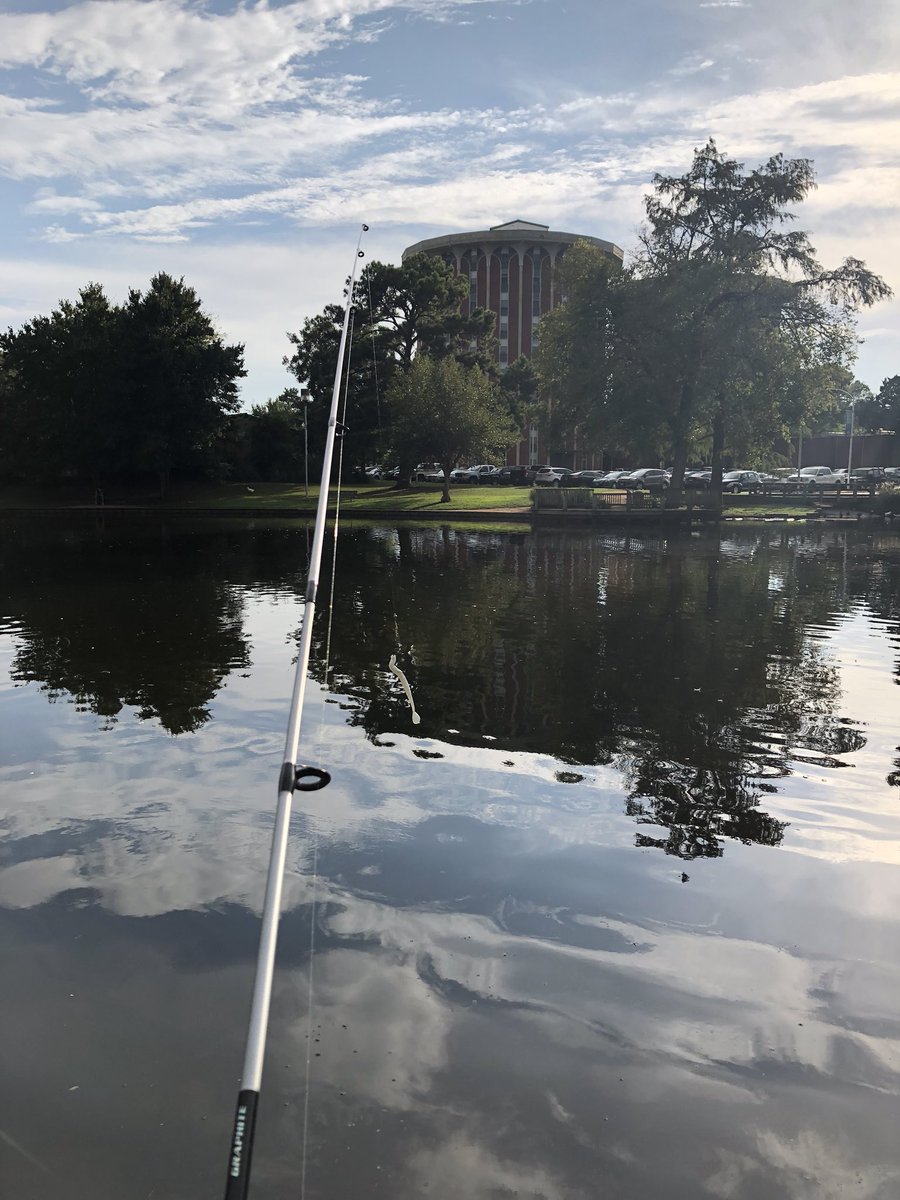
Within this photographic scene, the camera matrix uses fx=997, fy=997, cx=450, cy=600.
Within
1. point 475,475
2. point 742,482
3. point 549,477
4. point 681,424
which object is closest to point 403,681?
point 681,424

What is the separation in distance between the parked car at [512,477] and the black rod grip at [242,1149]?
78531mm

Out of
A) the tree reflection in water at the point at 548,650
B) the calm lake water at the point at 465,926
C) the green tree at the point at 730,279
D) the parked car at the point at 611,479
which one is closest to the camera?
the calm lake water at the point at 465,926

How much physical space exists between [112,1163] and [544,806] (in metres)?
5.01

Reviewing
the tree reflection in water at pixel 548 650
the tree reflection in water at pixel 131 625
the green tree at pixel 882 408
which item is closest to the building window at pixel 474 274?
the green tree at pixel 882 408

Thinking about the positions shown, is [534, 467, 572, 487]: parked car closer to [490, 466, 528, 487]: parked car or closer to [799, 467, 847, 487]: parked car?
[490, 466, 528, 487]: parked car

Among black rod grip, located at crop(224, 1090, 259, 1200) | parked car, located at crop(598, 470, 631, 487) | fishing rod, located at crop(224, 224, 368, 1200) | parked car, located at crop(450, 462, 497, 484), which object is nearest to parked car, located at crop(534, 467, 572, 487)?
parked car, located at crop(598, 470, 631, 487)

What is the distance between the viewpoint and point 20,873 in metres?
7.34

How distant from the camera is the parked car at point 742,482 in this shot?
215 feet

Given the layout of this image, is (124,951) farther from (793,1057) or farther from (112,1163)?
(793,1057)

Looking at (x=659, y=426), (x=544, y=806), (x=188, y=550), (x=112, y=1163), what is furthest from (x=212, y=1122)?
(x=659, y=426)

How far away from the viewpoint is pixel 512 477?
82562 millimetres

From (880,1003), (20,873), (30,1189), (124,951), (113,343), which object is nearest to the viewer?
(30,1189)

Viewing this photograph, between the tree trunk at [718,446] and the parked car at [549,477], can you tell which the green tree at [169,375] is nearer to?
the parked car at [549,477]

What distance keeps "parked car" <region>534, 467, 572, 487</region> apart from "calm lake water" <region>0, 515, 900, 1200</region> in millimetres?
61967
